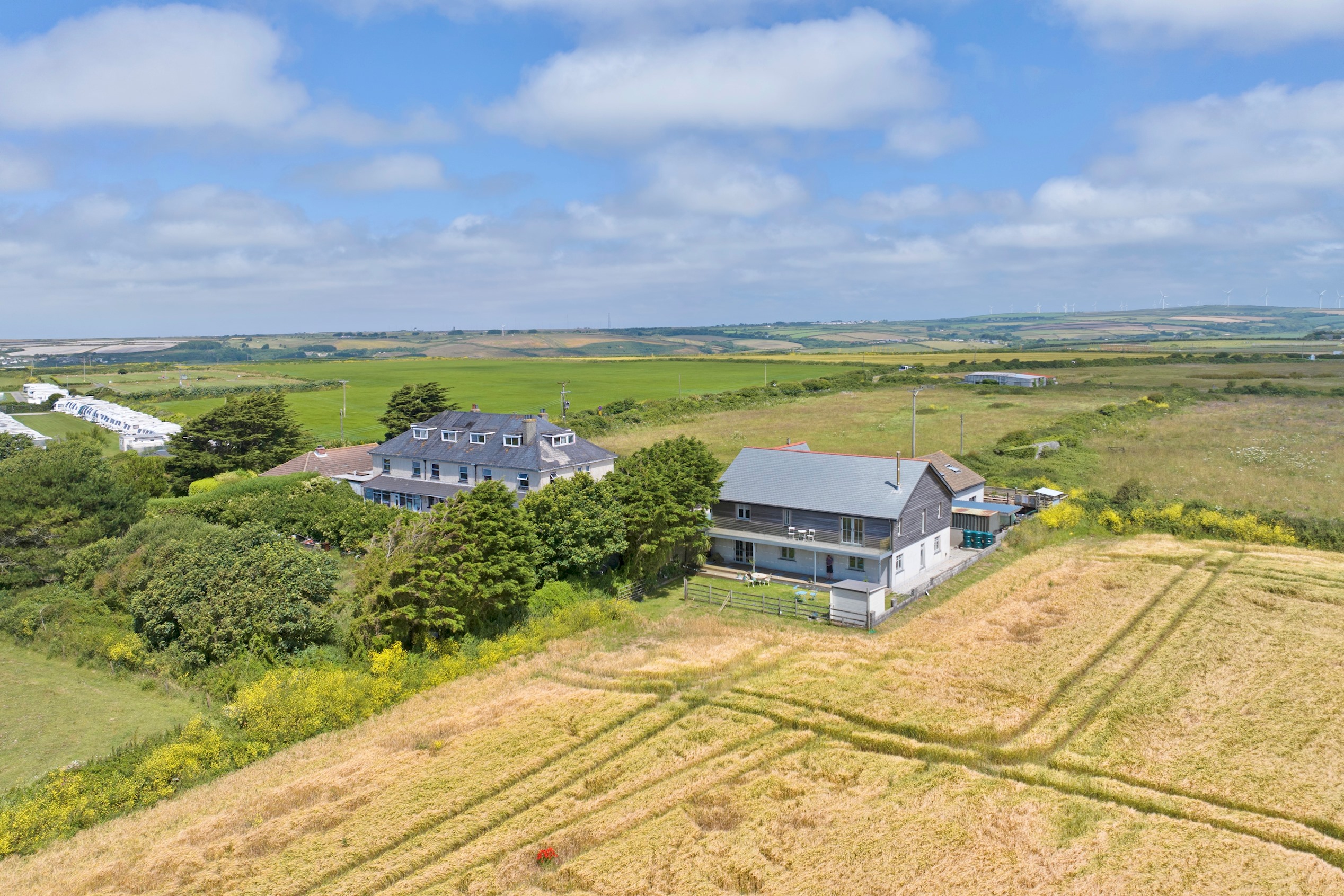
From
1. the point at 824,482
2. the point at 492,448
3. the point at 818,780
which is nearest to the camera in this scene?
the point at 818,780

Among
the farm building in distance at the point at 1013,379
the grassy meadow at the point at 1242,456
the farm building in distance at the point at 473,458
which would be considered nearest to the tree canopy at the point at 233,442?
the farm building in distance at the point at 473,458

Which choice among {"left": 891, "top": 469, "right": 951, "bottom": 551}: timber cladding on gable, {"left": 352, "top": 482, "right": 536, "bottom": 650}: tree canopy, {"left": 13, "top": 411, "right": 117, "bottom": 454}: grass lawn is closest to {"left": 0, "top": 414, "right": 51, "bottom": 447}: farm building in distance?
{"left": 13, "top": 411, "right": 117, "bottom": 454}: grass lawn

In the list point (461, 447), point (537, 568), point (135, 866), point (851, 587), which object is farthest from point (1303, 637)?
point (461, 447)

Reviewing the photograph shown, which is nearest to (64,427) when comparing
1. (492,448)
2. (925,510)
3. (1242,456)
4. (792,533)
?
(492,448)

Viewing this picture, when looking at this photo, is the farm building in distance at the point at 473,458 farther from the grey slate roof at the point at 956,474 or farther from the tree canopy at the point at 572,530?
the grey slate roof at the point at 956,474

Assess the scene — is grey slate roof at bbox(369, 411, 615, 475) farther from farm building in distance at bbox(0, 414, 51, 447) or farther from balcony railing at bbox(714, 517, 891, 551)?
farm building in distance at bbox(0, 414, 51, 447)

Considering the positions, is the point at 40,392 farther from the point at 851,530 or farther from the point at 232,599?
the point at 851,530

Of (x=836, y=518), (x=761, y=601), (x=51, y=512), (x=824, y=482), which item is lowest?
(x=761, y=601)
